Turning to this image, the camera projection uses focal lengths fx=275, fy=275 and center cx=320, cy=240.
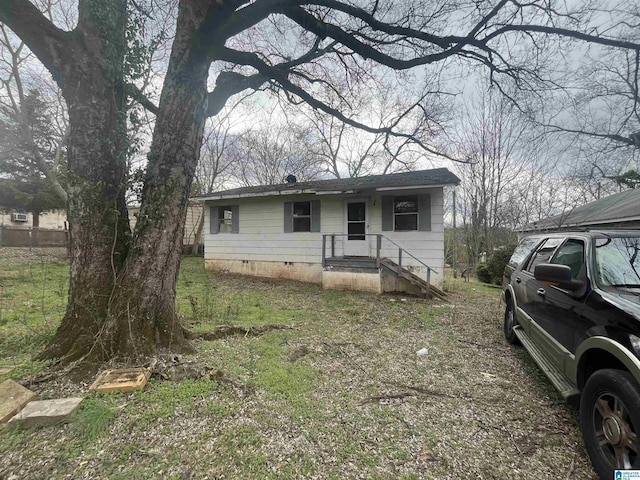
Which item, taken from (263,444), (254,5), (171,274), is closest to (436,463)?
(263,444)

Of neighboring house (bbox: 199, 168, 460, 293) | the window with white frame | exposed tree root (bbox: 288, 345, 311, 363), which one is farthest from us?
the window with white frame

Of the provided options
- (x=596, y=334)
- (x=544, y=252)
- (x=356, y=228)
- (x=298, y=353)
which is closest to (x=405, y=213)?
(x=356, y=228)

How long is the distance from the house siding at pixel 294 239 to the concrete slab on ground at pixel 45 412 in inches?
302

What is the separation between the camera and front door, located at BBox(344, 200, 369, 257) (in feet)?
30.1

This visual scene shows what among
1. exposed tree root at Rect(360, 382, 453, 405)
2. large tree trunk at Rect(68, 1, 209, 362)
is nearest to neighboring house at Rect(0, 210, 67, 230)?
large tree trunk at Rect(68, 1, 209, 362)

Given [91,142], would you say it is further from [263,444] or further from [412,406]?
[412,406]

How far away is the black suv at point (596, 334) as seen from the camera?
1.64 m

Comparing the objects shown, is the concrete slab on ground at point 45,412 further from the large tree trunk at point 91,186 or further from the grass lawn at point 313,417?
the large tree trunk at point 91,186

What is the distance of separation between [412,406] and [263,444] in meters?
1.40

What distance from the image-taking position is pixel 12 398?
2.30 meters

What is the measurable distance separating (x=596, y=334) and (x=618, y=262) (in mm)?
857

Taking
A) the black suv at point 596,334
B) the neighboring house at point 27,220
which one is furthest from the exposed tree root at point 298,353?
the neighboring house at point 27,220

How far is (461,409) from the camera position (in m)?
2.55

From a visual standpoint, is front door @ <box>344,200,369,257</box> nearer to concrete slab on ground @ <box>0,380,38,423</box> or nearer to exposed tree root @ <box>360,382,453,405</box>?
exposed tree root @ <box>360,382,453,405</box>
